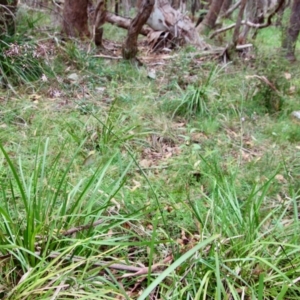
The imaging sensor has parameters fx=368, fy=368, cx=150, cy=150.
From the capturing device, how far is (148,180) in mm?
2451

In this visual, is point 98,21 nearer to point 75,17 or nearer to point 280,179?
point 75,17

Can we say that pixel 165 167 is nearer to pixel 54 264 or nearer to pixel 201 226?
pixel 201 226

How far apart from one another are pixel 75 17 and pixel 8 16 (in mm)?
1364

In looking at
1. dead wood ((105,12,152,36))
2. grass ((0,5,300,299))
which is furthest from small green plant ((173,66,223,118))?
dead wood ((105,12,152,36))

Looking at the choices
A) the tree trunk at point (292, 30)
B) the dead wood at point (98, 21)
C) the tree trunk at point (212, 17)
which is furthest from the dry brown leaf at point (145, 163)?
the tree trunk at point (212, 17)

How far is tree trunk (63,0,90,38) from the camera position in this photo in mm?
5477

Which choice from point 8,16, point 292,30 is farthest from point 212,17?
point 8,16

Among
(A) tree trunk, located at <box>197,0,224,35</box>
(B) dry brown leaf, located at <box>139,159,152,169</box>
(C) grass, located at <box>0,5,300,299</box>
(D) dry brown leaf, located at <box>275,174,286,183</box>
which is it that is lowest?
(D) dry brown leaf, located at <box>275,174,286,183</box>

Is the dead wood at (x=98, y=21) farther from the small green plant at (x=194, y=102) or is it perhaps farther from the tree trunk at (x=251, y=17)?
the tree trunk at (x=251, y=17)

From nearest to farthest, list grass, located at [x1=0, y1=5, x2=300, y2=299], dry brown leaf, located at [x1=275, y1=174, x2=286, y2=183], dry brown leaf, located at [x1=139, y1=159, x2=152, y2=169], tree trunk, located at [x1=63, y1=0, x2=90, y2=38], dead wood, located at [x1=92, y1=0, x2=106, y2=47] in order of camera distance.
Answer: grass, located at [x1=0, y1=5, x2=300, y2=299] → dry brown leaf, located at [x1=275, y1=174, x2=286, y2=183] → dry brown leaf, located at [x1=139, y1=159, x2=152, y2=169] → dead wood, located at [x1=92, y1=0, x2=106, y2=47] → tree trunk, located at [x1=63, y1=0, x2=90, y2=38]

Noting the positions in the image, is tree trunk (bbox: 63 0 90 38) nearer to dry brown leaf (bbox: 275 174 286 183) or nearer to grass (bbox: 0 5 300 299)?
grass (bbox: 0 5 300 299)

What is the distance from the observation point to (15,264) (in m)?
1.74

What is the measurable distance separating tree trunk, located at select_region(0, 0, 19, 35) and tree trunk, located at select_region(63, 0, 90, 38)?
110 centimetres

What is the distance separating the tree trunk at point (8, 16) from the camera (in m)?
4.27
